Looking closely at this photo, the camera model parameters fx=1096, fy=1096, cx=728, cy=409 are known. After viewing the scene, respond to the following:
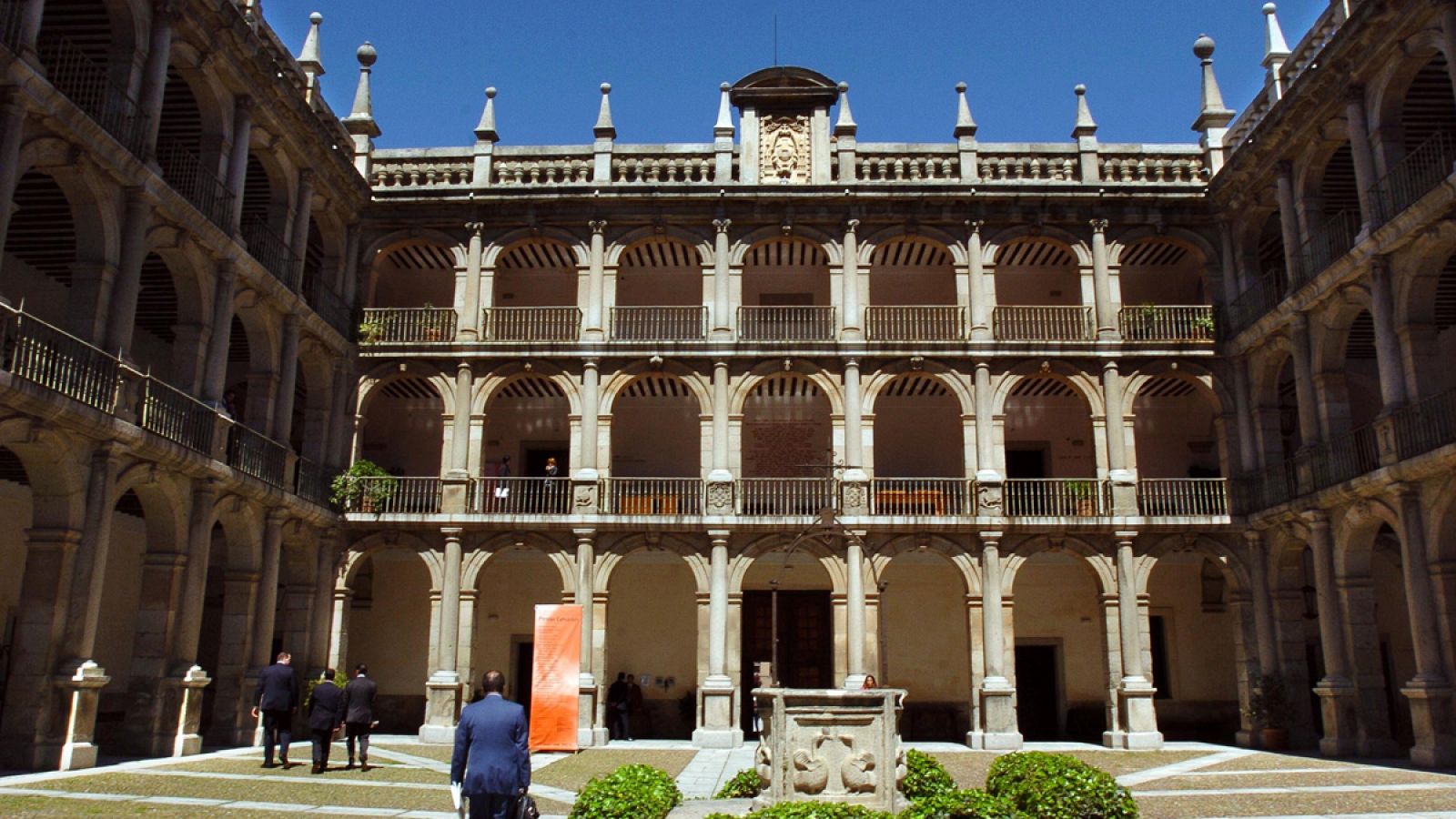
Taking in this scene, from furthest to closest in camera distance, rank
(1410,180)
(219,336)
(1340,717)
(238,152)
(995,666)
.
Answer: (995,666)
(238,152)
(1340,717)
(219,336)
(1410,180)

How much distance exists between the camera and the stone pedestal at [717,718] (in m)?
20.3

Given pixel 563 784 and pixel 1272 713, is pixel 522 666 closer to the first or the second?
pixel 563 784

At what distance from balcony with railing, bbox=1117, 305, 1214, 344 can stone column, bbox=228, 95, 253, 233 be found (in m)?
16.7

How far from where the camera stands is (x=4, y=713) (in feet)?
43.1

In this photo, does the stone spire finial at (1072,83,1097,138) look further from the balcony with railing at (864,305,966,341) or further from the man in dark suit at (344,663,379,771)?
the man in dark suit at (344,663,379,771)

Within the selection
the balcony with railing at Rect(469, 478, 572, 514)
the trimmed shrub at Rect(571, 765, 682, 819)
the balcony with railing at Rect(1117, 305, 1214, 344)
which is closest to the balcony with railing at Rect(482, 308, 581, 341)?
the balcony with railing at Rect(469, 478, 572, 514)

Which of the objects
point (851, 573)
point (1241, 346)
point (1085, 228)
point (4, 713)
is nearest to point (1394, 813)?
point (851, 573)

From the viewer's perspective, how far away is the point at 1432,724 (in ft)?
51.3

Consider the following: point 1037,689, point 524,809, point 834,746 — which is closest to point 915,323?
point 1037,689

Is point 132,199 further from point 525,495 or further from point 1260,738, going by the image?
point 1260,738

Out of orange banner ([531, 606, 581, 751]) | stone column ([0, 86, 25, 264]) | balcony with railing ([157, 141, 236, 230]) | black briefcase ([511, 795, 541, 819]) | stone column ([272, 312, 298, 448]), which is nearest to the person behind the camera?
black briefcase ([511, 795, 541, 819])

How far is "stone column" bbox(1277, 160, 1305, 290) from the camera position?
19734mm

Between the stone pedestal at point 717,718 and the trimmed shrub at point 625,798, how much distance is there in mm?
11238

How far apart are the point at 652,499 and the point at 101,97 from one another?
11.8 meters
